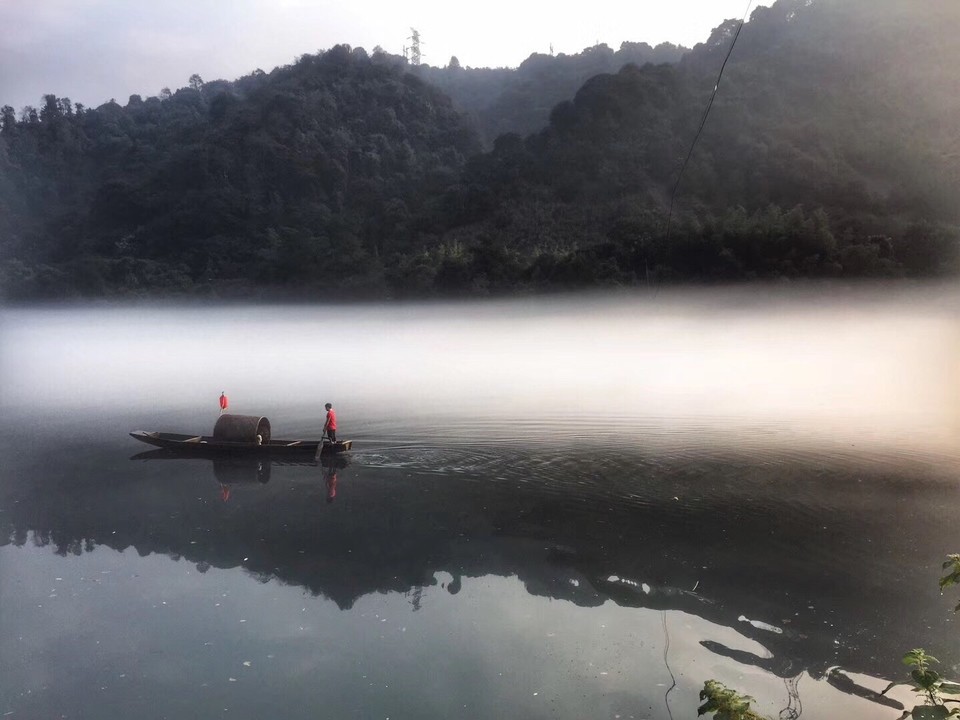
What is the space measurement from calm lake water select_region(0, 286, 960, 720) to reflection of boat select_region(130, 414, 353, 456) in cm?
52

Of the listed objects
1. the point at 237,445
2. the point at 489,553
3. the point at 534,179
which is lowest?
the point at 489,553

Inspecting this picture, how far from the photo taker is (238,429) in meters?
19.7

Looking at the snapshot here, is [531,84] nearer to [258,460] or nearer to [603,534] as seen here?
[258,460]

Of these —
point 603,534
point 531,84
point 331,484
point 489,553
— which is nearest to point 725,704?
point 489,553

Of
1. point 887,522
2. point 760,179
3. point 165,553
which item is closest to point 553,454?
point 887,522

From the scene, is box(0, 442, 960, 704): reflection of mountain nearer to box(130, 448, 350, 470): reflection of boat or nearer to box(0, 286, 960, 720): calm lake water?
box(0, 286, 960, 720): calm lake water

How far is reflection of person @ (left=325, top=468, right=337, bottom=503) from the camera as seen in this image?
16203mm

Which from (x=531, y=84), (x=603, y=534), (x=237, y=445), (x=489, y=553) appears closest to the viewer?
(x=489, y=553)

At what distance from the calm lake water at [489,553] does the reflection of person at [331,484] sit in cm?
9

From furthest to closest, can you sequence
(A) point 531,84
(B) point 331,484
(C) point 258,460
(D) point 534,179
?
1. (A) point 531,84
2. (D) point 534,179
3. (C) point 258,460
4. (B) point 331,484

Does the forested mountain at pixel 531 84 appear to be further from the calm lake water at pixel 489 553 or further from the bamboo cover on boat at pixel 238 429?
the bamboo cover on boat at pixel 238 429

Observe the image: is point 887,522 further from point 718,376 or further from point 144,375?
point 144,375

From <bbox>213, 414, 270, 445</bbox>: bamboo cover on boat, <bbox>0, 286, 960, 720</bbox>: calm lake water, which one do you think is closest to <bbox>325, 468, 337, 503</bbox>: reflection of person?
<bbox>0, 286, 960, 720</bbox>: calm lake water

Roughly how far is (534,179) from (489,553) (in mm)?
72124
